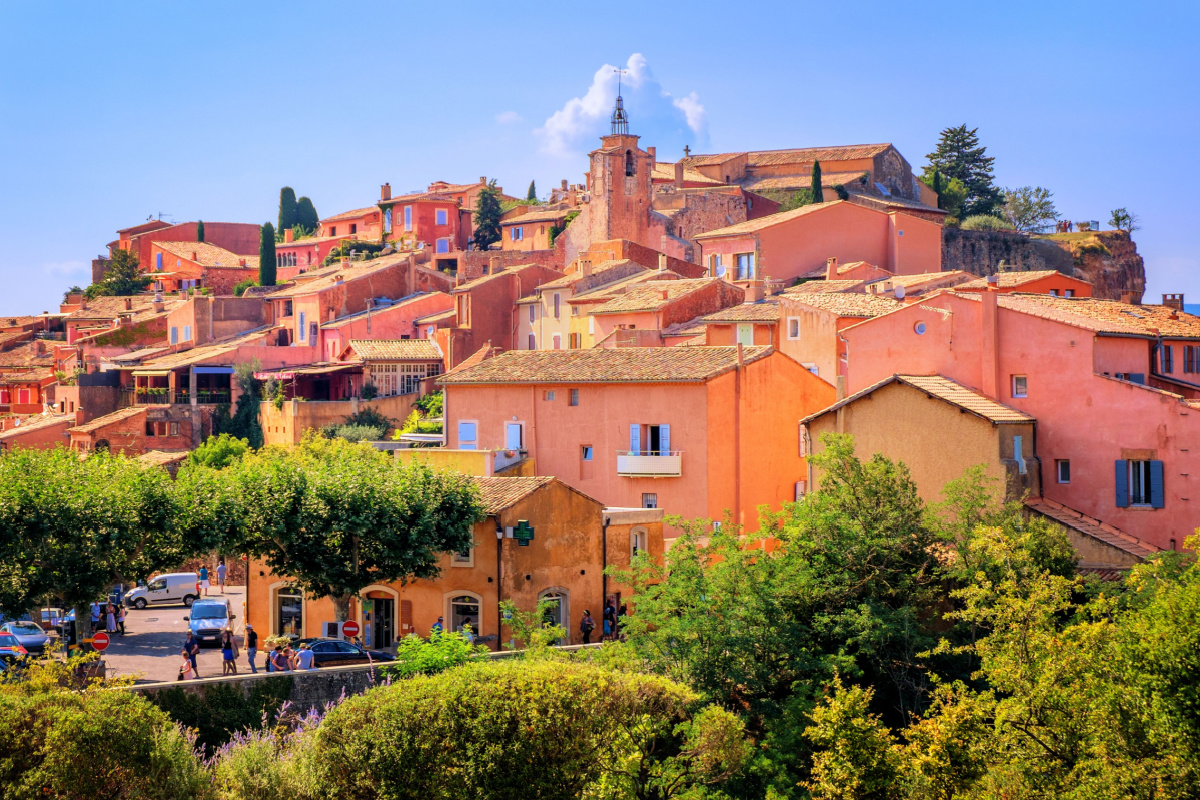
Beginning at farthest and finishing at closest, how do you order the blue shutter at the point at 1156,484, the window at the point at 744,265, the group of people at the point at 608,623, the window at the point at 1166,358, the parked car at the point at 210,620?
the window at the point at 744,265 < the window at the point at 1166,358 < the parked car at the point at 210,620 < the group of people at the point at 608,623 < the blue shutter at the point at 1156,484

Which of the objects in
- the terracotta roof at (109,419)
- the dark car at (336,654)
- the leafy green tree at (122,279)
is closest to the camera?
the dark car at (336,654)

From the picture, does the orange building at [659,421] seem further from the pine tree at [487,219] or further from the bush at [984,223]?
the pine tree at [487,219]

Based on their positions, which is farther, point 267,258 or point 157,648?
point 267,258

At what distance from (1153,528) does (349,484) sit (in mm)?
18591

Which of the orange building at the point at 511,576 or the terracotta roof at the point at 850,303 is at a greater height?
the terracotta roof at the point at 850,303

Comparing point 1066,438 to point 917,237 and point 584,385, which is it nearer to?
point 584,385

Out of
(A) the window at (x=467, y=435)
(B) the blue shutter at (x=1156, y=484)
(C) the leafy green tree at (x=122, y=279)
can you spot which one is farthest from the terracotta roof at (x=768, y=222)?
(C) the leafy green tree at (x=122, y=279)

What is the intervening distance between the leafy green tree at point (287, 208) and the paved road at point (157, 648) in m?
62.7

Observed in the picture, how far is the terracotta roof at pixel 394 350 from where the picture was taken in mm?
61906

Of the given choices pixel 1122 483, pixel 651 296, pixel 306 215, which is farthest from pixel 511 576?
pixel 306 215

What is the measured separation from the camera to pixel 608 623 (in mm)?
33750

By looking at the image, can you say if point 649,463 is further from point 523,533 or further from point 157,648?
point 157,648

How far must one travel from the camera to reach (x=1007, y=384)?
35594mm

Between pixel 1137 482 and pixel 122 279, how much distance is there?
7241cm
